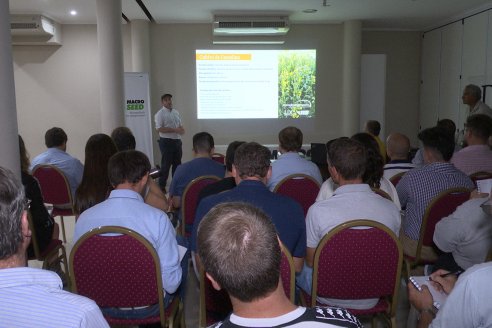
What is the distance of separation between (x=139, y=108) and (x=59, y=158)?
12.9 ft

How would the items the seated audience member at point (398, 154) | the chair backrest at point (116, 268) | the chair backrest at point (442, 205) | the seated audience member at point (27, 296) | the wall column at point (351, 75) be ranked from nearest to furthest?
the seated audience member at point (27, 296) → the chair backrest at point (116, 268) → the chair backrest at point (442, 205) → the seated audience member at point (398, 154) → the wall column at point (351, 75)

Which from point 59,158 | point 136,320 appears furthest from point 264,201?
point 59,158

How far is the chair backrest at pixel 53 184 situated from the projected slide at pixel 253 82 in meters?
5.37

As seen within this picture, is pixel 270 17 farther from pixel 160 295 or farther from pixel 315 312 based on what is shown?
pixel 315 312

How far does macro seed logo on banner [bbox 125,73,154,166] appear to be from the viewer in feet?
27.5

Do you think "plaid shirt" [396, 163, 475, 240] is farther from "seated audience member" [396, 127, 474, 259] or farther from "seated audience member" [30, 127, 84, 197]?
"seated audience member" [30, 127, 84, 197]

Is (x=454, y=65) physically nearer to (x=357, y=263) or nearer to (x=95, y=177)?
(x=95, y=177)

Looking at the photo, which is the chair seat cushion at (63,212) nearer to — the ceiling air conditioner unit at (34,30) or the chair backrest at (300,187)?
the chair backrest at (300,187)

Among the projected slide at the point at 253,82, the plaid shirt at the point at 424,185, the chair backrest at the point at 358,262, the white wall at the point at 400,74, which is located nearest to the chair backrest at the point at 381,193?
the plaid shirt at the point at 424,185

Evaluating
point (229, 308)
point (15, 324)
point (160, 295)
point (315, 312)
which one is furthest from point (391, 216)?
point (15, 324)

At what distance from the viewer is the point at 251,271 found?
3.26ft

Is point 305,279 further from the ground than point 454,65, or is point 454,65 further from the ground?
point 454,65

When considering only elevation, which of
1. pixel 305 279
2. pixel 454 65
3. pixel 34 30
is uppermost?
pixel 34 30

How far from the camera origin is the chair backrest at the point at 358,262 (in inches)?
80.5
